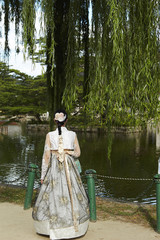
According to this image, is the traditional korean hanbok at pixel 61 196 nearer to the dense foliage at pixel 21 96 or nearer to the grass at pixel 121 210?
the grass at pixel 121 210

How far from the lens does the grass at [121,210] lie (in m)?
4.42

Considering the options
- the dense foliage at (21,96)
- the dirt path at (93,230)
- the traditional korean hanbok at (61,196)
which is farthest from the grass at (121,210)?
the dense foliage at (21,96)

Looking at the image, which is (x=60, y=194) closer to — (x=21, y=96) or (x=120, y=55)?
(x=120, y=55)

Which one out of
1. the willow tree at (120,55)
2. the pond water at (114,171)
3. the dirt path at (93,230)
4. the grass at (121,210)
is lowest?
the pond water at (114,171)

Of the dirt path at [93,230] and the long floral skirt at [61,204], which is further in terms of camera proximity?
the dirt path at [93,230]

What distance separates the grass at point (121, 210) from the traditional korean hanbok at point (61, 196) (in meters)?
0.64

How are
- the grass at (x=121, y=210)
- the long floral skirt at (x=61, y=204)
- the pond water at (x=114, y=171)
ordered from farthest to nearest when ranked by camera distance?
the pond water at (x=114, y=171), the grass at (x=121, y=210), the long floral skirt at (x=61, y=204)

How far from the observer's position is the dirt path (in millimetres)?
3615

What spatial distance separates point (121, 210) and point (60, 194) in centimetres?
173

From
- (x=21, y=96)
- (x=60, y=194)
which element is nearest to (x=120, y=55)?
(x=60, y=194)

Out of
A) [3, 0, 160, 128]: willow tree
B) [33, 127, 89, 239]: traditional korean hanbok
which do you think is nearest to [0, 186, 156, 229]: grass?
[33, 127, 89, 239]: traditional korean hanbok

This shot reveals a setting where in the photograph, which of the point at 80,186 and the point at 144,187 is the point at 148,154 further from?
the point at 80,186

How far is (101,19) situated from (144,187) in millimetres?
7641

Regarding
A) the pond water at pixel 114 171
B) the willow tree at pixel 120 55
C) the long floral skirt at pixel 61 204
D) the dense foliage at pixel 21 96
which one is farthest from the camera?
the dense foliage at pixel 21 96
